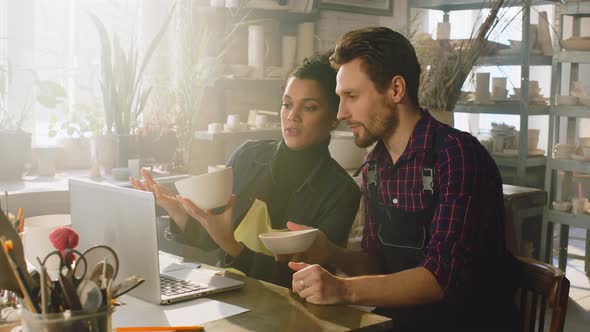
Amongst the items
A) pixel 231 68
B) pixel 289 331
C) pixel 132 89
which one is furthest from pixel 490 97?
pixel 289 331

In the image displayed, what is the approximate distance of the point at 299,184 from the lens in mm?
2312

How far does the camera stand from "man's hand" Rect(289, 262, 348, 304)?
4.90 ft

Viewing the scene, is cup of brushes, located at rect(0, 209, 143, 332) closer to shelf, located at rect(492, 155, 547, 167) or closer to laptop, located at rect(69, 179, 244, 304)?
laptop, located at rect(69, 179, 244, 304)

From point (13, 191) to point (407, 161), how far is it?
167 centimetres

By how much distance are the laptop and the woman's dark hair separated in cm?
76

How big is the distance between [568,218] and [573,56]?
3.26 feet

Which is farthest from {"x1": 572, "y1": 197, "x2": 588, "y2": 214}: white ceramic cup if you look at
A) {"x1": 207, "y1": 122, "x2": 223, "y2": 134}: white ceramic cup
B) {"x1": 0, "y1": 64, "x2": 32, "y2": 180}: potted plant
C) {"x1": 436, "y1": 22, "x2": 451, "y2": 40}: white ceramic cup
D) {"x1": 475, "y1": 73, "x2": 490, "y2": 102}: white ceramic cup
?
{"x1": 0, "y1": 64, "x2": 32, "y2": 180}: potted plant

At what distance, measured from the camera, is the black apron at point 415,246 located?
69.3 inches

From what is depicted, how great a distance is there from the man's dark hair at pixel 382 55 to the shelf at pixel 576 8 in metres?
2.73

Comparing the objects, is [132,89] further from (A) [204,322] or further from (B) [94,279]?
(B) [94,279]

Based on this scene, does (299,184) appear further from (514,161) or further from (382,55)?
(514,161)

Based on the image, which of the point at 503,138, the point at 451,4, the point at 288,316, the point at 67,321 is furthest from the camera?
the point at 451,4

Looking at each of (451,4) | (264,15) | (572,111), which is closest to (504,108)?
(572,111)

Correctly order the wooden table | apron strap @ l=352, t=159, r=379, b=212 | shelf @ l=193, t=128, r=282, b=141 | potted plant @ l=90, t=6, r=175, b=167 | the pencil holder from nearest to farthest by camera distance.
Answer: the pencil holder
the wooden table
apron strap @ l=352, t=159, r=379, b=212
potted plant @ l=90, t=6, r=175, b=167
shelf @ l=193, t=128, r=282, b=141
